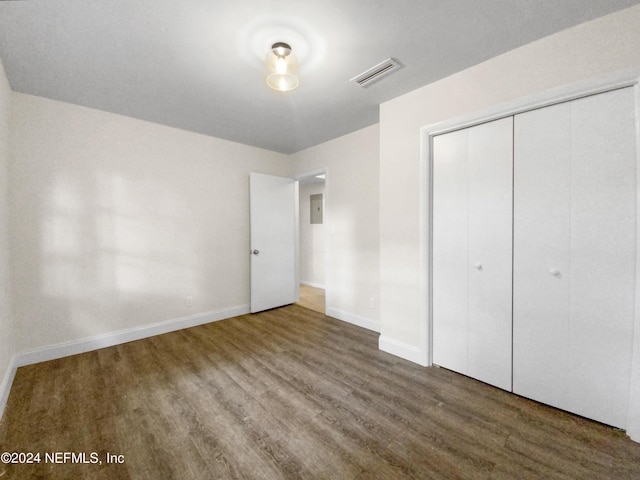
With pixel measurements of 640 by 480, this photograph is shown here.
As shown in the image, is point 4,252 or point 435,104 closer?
point 4,252

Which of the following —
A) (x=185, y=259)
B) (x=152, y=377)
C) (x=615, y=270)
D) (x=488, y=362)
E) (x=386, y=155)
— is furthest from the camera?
(x=185, y=259)

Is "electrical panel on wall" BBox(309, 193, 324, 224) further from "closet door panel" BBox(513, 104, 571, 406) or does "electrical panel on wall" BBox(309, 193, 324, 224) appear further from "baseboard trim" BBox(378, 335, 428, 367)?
"closet door panel" BBox(513, 104, 571, 406)

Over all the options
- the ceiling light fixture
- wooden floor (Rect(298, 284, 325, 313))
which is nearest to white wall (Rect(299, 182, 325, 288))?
wooden floor (Rect(298, 284, 325, 313))

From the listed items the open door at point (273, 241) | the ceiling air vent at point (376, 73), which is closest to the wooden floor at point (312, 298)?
the open door at point (273, 241)

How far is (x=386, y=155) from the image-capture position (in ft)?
8.41

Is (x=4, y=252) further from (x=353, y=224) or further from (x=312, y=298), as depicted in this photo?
(x=312, y=298)

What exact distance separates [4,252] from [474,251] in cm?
396

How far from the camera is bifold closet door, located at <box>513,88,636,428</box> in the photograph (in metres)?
1.48

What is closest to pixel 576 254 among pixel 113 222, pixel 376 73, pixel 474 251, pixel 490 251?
pixel 490 251

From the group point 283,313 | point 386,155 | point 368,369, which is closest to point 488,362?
point 368,369

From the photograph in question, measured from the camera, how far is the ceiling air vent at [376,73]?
193 centimetres

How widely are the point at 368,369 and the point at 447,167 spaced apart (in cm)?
198

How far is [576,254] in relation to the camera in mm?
1614

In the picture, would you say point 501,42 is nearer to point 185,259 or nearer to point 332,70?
point 332,70
